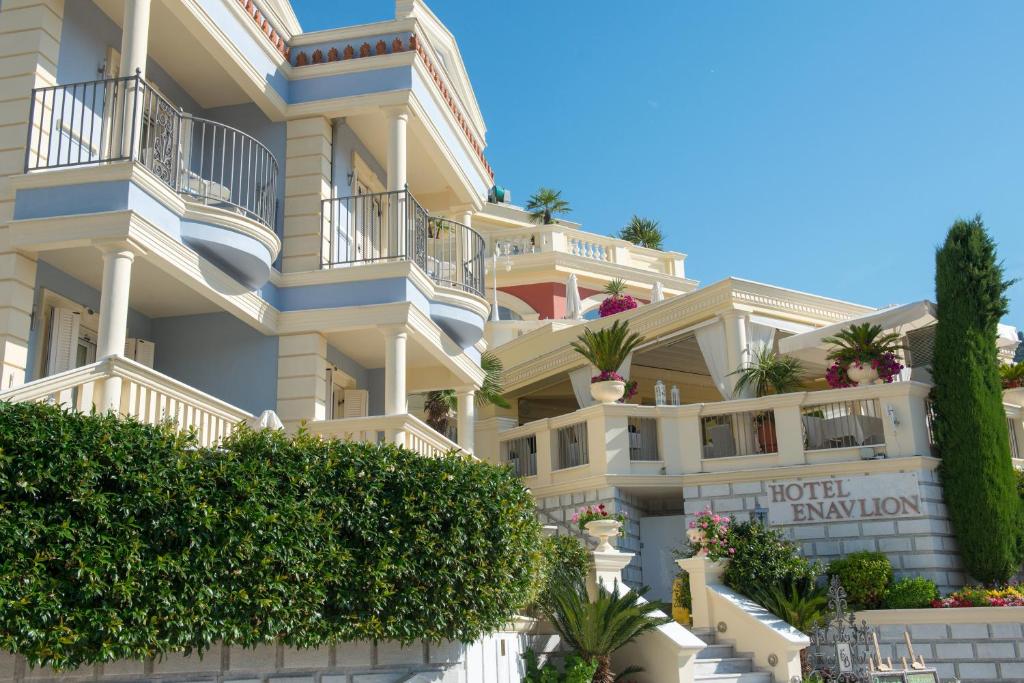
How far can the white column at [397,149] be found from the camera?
15320 millimetres

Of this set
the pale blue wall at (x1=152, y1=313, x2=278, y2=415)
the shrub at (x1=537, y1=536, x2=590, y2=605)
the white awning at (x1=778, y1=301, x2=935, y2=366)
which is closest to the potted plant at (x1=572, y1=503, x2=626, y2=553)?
the shrub at (x1=537, y1=536, x2=590, y2=605)

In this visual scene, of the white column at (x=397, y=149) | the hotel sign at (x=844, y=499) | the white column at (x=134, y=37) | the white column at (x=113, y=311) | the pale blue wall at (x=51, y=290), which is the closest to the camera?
the white column at (x=113, y=311)

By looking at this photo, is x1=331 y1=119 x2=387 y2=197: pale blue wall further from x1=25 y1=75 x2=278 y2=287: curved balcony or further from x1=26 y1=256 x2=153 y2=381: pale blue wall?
x1=26 y1=256 x2=153 y2=381: pale blue wall

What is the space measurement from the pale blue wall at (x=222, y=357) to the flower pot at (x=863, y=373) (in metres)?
10.0

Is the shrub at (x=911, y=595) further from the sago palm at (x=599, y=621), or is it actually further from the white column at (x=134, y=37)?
the white column at (x=134, y=37)

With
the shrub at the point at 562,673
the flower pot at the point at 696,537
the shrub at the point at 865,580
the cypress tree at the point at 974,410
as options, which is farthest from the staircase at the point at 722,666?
the cypress tree at the point at 974,410

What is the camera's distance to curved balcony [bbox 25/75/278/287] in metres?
11.7

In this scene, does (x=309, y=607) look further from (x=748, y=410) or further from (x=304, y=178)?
(x=748, y=410)

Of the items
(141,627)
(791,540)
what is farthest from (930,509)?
(141,627)

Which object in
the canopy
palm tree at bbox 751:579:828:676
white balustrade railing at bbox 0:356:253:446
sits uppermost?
the canopy

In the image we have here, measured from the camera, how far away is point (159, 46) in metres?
14.2

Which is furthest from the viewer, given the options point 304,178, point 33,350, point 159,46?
point 304,178

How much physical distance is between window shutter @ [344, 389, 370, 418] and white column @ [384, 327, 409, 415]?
99.3 inches

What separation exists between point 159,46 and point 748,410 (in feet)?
36.4
